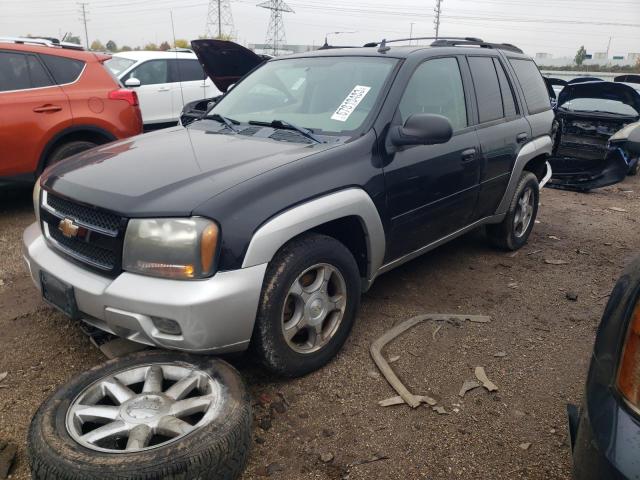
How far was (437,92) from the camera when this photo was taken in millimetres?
3596

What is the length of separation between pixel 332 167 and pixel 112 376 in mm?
1477

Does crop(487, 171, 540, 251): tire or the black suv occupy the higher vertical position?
the black suv

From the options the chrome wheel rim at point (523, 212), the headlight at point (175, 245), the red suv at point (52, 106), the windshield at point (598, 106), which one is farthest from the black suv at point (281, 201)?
the windshield at point (598, 106)

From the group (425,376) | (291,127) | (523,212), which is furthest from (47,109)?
(523,212)

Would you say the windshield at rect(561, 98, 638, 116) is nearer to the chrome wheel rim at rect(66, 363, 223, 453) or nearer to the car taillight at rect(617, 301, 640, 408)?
the car taillight at rect(617, 301, 640, 408)

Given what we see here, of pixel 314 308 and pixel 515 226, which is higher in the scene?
pixel 314 308

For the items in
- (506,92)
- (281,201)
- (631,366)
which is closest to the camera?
(631,366)

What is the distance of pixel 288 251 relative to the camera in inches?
101

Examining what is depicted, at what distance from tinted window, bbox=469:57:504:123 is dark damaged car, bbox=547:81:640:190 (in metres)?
3.68

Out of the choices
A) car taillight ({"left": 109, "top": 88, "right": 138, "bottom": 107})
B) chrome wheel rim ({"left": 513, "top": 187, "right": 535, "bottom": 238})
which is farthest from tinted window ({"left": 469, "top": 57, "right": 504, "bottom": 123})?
car taillight ({"left": 109, "top": 88, "right": 138, "bottom": 107})

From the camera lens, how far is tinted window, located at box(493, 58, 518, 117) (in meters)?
4.29

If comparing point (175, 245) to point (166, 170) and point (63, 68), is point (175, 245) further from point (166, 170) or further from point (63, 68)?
point (63, 68)

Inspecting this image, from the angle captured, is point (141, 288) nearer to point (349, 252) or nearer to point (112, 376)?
point (112, 376)

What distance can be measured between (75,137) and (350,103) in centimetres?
365
